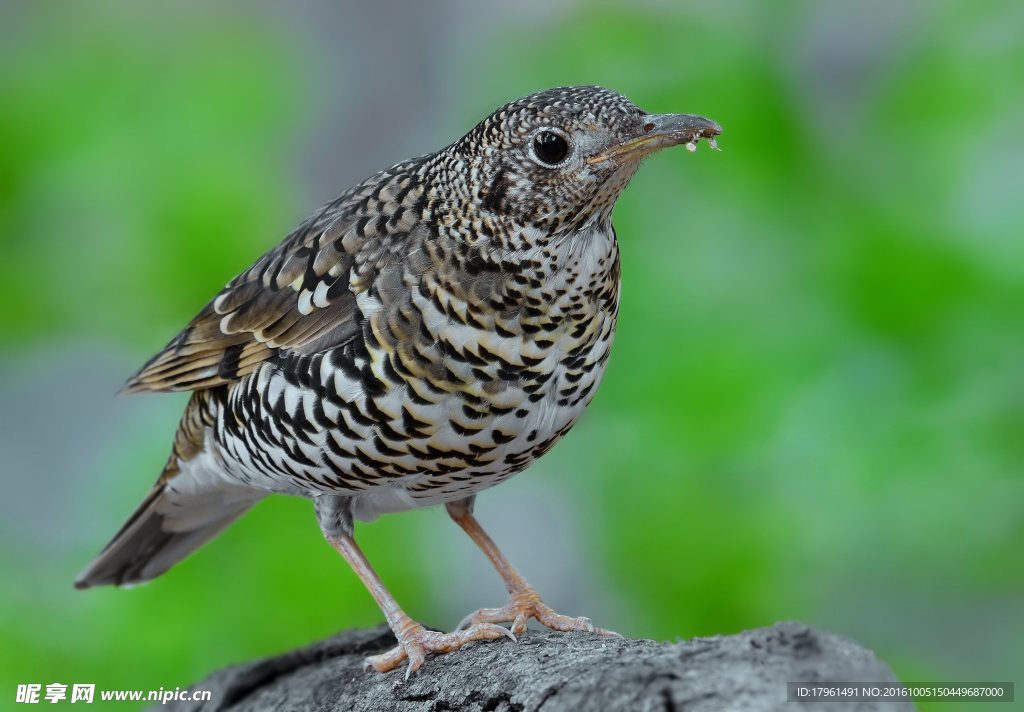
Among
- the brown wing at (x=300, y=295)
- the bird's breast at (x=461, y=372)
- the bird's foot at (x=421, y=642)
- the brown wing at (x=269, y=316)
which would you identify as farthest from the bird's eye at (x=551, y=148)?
the bird's foot at (x=421, y=642)

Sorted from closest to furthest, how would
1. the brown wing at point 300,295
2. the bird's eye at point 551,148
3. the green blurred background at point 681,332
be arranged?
the bird's eye at point 551,148, the brown wing at point 300,295, the green blurred background at point 681,332

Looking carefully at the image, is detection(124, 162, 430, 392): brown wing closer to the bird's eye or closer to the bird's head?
the bird's head

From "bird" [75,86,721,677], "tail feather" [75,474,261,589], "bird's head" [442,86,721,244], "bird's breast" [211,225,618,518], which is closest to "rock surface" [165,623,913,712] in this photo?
"bird" [75,86,721,677]

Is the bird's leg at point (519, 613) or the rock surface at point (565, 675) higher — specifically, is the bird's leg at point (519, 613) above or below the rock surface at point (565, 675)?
below

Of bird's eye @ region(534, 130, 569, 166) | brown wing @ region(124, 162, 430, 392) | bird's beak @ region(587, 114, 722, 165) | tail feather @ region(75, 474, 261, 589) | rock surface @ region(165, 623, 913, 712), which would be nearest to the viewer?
rock surface @ region(165, 623, 913, 712)

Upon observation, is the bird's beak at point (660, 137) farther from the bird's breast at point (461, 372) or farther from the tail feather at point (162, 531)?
the tail feather at point (162, 531)

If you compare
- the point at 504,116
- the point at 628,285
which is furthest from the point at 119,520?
the point at 504,116

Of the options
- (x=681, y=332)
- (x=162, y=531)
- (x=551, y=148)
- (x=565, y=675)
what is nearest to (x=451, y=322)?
(x=551, y=148)
